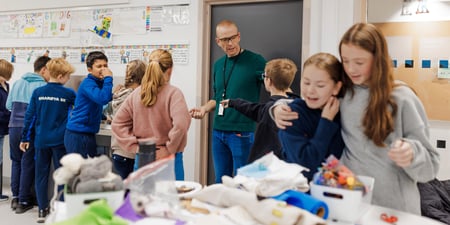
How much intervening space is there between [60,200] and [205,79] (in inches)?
94.6

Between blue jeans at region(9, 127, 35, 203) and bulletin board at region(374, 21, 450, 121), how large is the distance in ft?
10.2

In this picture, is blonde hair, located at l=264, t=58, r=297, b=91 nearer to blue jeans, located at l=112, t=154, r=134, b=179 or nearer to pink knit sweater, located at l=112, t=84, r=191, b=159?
pink knit sweater, located at l=112, t=84, r=191, b=159

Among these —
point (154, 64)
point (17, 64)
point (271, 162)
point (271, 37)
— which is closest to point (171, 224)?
point (271, 162)

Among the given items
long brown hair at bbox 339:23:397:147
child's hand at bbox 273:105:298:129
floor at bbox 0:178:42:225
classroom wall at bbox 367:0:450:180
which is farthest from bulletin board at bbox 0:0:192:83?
long brown hair at bbox 339:23:397:147

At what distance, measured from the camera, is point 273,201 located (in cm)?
114

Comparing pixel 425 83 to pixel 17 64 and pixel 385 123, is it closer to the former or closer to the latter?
pixel 385 123

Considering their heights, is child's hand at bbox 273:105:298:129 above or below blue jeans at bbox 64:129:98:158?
above

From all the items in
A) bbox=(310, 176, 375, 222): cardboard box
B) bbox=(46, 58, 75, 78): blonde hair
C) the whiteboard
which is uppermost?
the whiteboard

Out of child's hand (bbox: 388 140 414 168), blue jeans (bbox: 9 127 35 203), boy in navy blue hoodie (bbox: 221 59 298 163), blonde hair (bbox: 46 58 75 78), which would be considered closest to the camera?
child's hand (bbox: 388 140 414 168)

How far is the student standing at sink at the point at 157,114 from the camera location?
7.48ft

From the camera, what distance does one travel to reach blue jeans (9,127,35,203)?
139 inches

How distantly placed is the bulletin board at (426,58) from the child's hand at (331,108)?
6.65ft

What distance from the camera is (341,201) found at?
1170 mm

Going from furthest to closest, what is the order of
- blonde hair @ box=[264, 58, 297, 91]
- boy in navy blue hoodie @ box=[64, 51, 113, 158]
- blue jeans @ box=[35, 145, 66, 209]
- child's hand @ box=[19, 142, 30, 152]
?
child's hand @ box=[19, 142, 30, 152]
blue jeans @ box=[35, 145, 66, 209]
boy in navy blue hoodie @ box=[64, 51, 113, 158]
blonde hair @ box=[264, 58, 297, 91]
